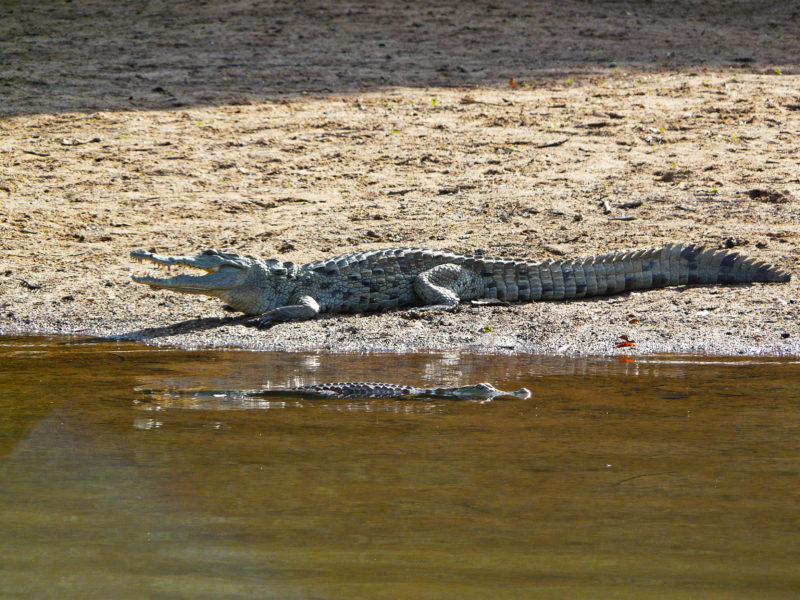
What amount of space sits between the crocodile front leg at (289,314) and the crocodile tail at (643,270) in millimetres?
1721

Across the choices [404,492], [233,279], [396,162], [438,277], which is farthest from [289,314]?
[404,492]

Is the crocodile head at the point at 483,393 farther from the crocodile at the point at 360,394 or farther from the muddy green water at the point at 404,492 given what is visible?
the muddy green water at the point at 404,492

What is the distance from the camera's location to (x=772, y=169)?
869cm

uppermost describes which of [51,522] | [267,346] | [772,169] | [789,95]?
[789,95]

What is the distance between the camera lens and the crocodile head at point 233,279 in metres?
6.67

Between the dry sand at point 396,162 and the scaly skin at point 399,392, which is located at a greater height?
the dry sand at point 396,162

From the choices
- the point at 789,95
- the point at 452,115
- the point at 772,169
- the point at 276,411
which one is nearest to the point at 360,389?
the point at 276,411

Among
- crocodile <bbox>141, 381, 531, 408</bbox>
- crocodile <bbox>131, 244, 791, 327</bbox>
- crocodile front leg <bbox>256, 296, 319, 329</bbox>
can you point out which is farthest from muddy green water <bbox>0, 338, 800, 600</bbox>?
crocodile <bbox>131, 244, 791, 327</bbox>

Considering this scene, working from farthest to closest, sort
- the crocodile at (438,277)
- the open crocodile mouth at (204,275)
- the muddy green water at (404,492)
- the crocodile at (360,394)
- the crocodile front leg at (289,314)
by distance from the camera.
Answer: the crocodile at (438,277), the crocodile front leg at (289,314), the open crocodile mouth at (204,275), the crocodile at (360,394), the muddy green water at (404,492)

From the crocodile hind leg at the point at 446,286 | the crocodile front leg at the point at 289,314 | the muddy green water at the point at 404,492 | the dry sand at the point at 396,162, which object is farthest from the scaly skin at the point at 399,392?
the crocodile hind leg at the point at 446,286

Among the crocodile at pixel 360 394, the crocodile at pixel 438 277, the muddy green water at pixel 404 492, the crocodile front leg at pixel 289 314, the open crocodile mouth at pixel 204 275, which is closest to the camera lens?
the muddy green water at pixel 404 492

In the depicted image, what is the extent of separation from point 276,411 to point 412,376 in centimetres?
105

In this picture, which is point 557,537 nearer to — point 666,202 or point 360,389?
point 360,389

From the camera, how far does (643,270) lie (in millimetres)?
7008
